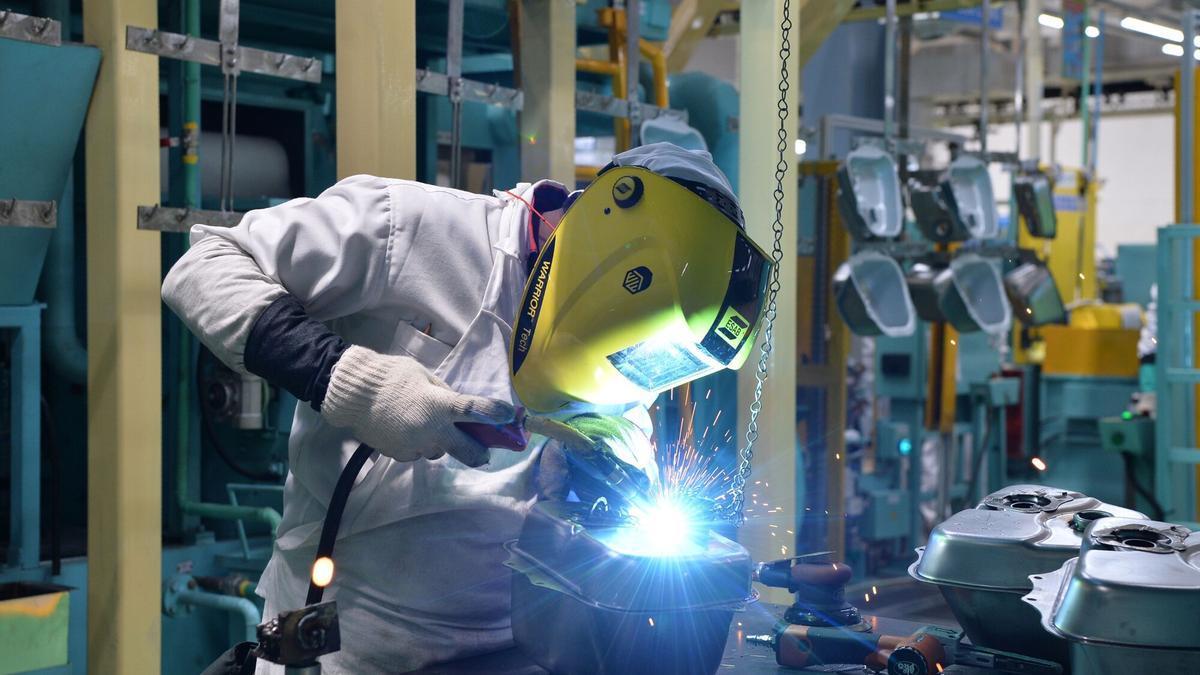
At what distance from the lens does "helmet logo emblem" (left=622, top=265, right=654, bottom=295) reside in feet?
5.78

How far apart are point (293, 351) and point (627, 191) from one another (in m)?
0.56

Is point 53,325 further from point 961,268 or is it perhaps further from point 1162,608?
point 961,268

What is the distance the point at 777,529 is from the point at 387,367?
3219mm

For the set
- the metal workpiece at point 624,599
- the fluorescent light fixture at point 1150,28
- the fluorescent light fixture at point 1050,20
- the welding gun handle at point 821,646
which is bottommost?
the welding gun handle at point 821,646

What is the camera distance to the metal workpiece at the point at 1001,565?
2.00m

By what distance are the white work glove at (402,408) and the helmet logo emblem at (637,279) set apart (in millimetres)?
248

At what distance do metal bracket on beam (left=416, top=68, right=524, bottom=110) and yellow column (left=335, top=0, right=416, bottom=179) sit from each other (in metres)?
0.22

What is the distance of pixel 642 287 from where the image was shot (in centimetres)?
176

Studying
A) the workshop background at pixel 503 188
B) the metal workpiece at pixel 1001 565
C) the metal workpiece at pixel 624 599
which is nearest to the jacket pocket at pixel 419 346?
the metal workpiece at pixel 624 599

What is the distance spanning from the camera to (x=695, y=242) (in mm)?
1775

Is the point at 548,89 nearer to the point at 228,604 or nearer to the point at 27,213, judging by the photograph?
the point at 27,213

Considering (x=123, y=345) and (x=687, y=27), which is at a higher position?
(x=687, y=27)

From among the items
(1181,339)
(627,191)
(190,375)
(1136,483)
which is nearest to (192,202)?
(190,375)

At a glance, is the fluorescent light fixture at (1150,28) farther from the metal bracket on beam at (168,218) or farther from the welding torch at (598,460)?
the welding torch at (598,460)
